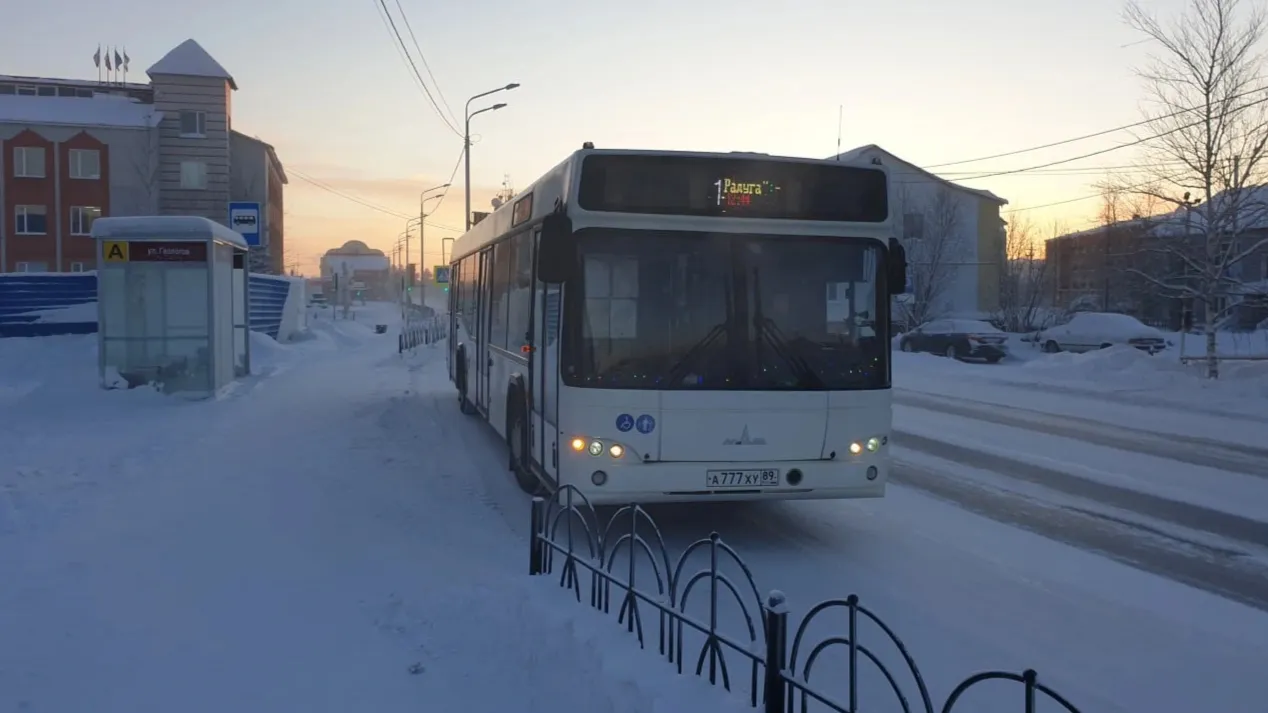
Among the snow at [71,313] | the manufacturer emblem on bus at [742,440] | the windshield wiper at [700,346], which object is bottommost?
the manufacturer emblem on bus at [742,440]

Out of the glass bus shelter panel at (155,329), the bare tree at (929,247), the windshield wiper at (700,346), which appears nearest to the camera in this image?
the windshield wiper at (700,346)

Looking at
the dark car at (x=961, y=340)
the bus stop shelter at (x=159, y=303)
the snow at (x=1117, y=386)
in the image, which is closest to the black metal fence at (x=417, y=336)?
the bus stop shelter at (x=159, y=303)

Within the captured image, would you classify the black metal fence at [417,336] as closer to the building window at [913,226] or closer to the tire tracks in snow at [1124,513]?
the building window at [913,226]

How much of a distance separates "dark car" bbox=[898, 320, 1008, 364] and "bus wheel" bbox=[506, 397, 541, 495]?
27.4 meters

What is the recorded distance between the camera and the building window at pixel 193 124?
54.9 m

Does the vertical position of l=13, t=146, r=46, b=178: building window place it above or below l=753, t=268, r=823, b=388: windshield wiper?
above

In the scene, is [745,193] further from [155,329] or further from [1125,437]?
[155,329]

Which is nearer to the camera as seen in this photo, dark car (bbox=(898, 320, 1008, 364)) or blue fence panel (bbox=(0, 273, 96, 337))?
blue fence panel (bbox=(0, 273, 96, 337))

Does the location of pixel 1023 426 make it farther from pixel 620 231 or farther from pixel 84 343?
pixel 84 343

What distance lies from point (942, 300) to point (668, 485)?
172ft

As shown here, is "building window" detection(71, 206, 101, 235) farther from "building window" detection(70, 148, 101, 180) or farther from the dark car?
the dark car

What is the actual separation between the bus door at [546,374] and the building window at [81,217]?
52.5m

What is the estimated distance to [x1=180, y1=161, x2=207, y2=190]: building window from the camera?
54844 mm

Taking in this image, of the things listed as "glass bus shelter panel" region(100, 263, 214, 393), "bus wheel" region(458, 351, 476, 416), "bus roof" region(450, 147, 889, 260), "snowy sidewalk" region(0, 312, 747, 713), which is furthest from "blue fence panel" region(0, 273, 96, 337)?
"bus roof" region(450, 147, 889, 260)
